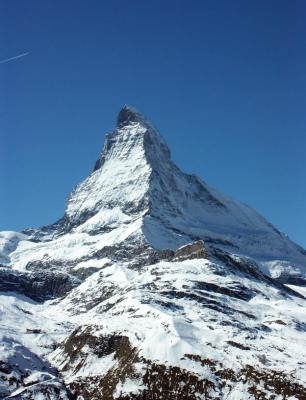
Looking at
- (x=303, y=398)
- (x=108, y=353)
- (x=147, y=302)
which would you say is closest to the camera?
(x=303, y=398)

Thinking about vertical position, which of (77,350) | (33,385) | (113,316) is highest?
(113,316)

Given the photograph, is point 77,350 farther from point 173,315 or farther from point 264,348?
point 264,348

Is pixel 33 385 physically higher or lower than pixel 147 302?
lower

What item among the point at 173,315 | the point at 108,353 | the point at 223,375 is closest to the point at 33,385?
the point at 108,353

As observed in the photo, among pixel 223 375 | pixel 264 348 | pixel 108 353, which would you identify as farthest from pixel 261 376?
pixel 108 353

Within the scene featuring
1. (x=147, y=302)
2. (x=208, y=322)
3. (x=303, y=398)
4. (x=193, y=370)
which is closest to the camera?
(x=303, y=398)

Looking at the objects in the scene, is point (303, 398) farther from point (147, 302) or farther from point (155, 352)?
point (147, 302)

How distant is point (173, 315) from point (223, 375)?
130ft

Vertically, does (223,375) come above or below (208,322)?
below

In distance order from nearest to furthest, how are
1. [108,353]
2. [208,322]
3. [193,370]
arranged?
[193,370], [108,353], [208,322]

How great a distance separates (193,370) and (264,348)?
1109 inches

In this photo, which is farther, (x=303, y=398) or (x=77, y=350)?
(x=77, y=350)

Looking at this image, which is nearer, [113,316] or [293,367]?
[293,367]

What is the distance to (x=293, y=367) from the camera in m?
158
